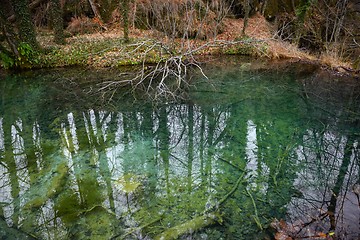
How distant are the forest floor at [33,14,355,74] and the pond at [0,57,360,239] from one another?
3010 millimetres

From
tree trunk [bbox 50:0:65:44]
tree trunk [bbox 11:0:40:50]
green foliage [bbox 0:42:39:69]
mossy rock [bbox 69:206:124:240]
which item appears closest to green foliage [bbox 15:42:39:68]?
green foliage [bbox 0:42:39:69]

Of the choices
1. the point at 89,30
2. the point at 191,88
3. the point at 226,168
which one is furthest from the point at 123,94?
the point at 89,30

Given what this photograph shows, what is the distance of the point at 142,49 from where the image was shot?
14125mm

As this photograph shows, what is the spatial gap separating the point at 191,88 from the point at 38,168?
250 inches

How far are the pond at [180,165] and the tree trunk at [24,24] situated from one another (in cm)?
315

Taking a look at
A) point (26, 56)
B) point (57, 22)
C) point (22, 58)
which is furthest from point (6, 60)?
point (57, 22)

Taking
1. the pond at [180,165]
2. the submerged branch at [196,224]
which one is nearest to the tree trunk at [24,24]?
the pond at [180,165]

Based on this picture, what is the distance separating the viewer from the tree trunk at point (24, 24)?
1210cm

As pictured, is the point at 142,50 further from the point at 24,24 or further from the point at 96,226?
the point at 96,226

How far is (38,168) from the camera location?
18.8ft

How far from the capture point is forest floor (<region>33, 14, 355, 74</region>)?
12898mm

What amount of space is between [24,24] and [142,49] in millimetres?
5321

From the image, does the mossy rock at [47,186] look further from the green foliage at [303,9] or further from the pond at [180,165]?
the green foliage at [303,9]

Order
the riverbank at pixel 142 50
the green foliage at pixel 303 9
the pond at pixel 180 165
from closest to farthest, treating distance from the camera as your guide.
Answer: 1. the pond at pixel 180 165
2. the riverbank at pixel 142 50
3. the green foliage at pixel 303 9
